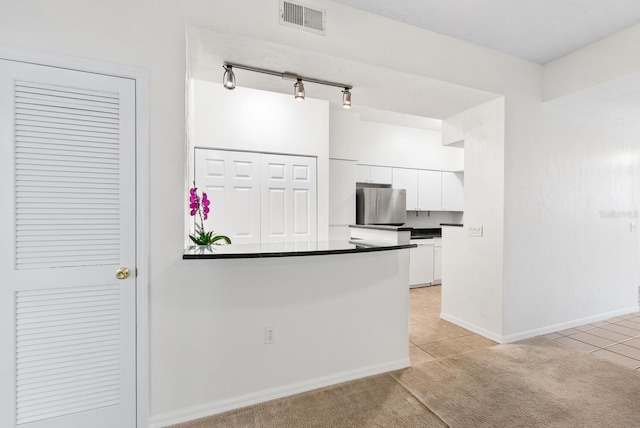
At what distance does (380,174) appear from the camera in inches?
205

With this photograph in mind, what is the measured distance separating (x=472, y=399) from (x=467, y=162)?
2.28 meters

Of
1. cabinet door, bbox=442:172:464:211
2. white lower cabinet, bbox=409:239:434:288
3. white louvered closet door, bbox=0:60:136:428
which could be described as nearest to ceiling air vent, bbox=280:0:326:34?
white louvered closet door, bbox=0:60:136:428

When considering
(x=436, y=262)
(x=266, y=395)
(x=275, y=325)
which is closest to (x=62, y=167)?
(x=275, y=325)

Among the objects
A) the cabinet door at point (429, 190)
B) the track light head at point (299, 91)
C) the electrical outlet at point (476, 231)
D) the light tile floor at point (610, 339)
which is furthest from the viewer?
the cabinet door at point (429, 190)

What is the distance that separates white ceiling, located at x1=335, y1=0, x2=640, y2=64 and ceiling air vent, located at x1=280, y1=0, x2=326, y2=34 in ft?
0.66

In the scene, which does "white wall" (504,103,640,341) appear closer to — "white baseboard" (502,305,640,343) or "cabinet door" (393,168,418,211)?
"white baseboard" (502,305,640,343)

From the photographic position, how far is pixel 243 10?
6.36ft

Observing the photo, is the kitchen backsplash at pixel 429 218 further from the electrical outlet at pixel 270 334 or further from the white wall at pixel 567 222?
the electrical outlet at pixel 270 334

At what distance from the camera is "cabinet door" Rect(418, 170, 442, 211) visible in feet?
18.3

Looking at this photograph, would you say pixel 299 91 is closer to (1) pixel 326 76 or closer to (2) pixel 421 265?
(1) pixel 326 76

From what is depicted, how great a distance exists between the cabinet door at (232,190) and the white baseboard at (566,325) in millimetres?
2908

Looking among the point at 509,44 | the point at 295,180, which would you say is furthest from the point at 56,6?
the point at 509,44

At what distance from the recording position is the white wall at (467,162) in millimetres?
1712

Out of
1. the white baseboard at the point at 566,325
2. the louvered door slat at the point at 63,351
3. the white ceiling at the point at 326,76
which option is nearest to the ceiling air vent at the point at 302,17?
the white ceiling at the point at 326,76
